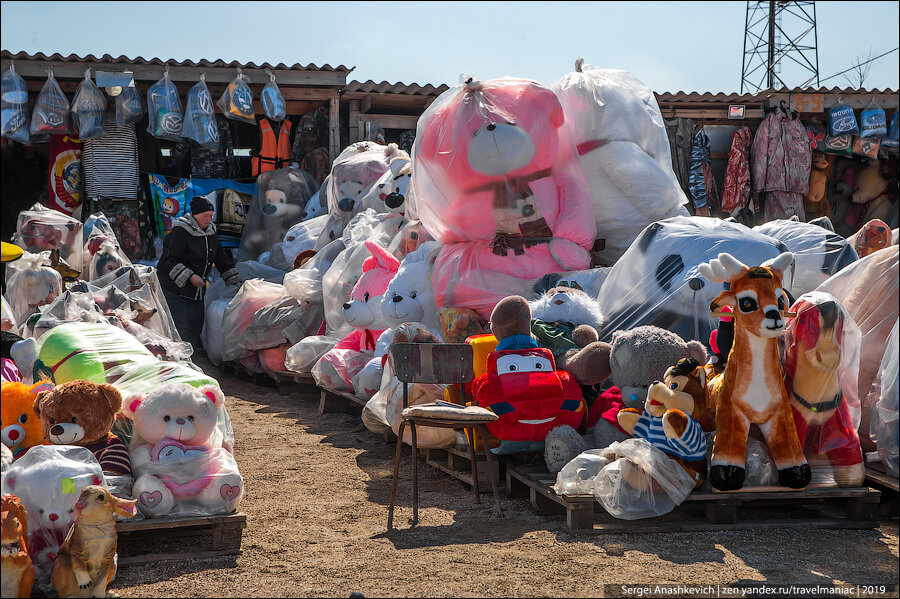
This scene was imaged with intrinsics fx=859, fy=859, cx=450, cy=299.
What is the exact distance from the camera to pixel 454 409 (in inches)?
144

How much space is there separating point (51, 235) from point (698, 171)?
7.19 m

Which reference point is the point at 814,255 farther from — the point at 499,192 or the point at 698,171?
the point at 698,171

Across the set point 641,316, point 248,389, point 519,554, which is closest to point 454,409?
point 519,554

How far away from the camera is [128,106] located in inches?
356

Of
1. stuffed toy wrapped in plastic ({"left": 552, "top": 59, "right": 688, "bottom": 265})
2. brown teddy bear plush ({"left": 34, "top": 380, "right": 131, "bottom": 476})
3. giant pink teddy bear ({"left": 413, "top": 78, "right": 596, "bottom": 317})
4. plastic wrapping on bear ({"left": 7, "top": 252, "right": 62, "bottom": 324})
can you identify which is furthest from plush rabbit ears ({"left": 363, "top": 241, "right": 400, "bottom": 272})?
brown teddy bear plush ({"left": 34, "top": 380, "right": 131, "bottom": 476})

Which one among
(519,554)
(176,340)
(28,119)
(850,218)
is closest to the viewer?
(519,554)

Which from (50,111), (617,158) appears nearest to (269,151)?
(50,111)

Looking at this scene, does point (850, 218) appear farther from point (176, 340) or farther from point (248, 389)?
point (176, 340)

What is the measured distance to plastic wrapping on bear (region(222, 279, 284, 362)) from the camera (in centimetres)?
751

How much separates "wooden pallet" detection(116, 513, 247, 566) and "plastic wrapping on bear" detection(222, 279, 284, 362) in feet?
A: 13.7

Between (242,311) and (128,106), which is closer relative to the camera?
(242,311)

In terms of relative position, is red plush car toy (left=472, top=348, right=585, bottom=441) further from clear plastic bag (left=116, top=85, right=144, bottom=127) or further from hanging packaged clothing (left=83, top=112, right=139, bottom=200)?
hanging packaged clothing (left=83, top=112, right=139, bottom=200)

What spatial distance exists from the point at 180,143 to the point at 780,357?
7.91 metres

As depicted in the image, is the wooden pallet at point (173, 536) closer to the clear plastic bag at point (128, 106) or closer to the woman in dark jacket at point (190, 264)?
the woman in dark jacket at point (190, 264)
